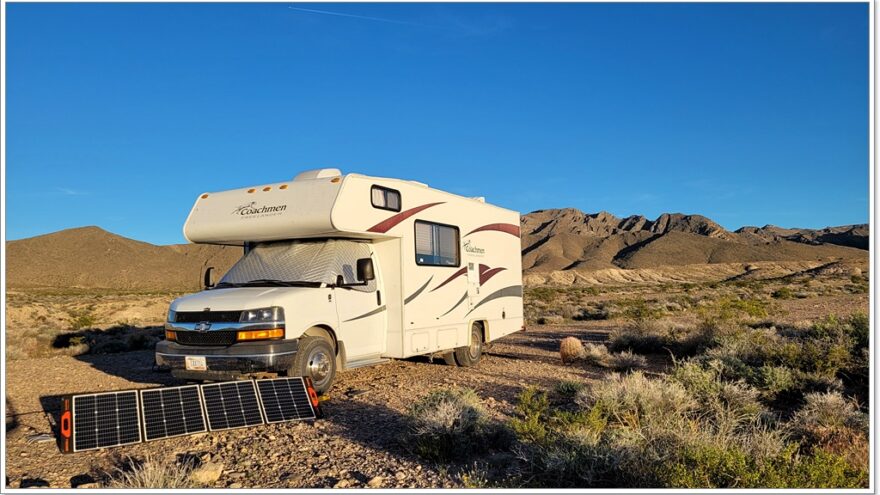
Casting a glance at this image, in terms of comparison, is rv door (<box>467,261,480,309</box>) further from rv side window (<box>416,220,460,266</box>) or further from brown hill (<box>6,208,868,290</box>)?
brown hill (<box>6,208,868,290</box>)

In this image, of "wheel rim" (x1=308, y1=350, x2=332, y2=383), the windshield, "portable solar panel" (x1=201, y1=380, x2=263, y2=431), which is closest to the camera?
"portable solar panel" (x1=201, y1=380, x2=263, y2=431)

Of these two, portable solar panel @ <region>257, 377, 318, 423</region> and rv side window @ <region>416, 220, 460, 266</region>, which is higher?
rv side window @ <region>416, 220, 460, 266</region>

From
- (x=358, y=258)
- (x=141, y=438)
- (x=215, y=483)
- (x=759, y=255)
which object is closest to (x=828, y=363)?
(x=358, y=258)

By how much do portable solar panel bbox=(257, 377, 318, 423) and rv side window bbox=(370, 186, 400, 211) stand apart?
304 centimetres

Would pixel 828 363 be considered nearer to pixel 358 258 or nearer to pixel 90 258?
pixel 358 258

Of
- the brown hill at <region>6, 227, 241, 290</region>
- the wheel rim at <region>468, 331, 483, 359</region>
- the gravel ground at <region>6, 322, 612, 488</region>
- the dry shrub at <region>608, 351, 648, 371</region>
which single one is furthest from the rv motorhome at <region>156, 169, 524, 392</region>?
the brown hill at <region>6, 227, 241, 290</region>

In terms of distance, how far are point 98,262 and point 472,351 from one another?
80285 mm

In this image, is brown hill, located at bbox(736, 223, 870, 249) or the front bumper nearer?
the front bumper

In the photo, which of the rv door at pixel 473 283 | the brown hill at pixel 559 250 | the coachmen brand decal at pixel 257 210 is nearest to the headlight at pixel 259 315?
the coachmen brand decal at pixel 257 210

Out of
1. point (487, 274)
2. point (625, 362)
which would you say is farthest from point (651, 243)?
point (625, 362)

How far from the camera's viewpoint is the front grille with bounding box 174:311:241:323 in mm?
8133

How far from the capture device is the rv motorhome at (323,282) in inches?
321

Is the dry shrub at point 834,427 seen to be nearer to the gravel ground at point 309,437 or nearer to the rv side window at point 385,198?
the gravel ground at point 309,437

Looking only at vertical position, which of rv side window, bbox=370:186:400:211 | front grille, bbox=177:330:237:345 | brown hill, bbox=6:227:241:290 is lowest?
front grille, bbox=177:330:237:345
